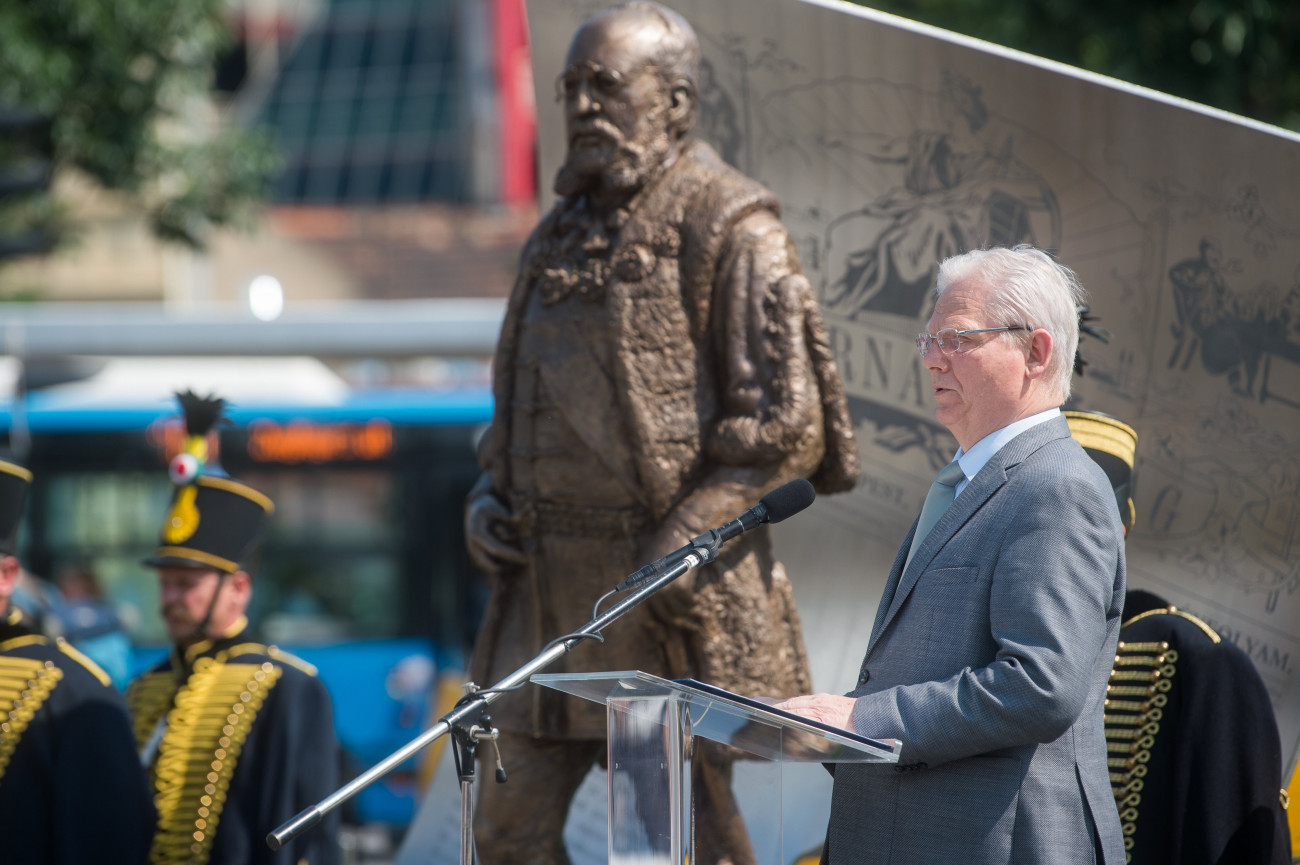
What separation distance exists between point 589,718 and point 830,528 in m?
1.27

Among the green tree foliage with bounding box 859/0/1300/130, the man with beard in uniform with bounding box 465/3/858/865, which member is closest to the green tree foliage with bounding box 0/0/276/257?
the green tree foliage with bounding box 859/0/1300/130

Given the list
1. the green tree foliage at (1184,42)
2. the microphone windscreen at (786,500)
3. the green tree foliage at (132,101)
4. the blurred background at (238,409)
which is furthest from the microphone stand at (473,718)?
the green tree foliage at (132,101)

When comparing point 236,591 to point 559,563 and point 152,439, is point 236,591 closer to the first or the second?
point 559,563

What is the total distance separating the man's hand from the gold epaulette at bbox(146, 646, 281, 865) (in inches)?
100

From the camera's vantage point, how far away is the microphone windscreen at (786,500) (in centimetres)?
271

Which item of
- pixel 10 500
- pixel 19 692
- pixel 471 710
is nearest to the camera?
pixel 471 710

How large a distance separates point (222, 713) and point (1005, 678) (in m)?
2.91

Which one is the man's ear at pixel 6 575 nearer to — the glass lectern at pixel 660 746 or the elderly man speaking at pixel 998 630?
the glass lectern at pixel 660 746

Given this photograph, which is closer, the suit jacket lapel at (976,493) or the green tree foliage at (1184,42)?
the suit jacket lapel at (976,493)

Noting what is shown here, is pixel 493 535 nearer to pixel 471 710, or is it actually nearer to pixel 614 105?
pixel 614 105

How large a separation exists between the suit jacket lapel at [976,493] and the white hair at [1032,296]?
3.7 inches

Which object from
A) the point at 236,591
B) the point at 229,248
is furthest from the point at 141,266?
the point at 236,591

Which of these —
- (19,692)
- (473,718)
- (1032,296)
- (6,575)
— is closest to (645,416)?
(473,718)

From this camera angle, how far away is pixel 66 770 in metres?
4.07
